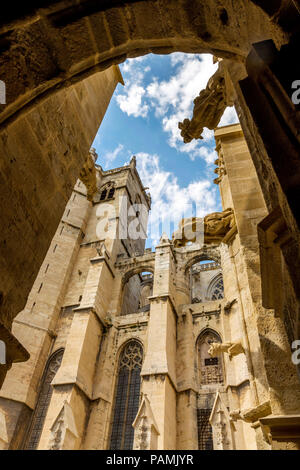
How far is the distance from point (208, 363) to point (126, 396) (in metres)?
3.81

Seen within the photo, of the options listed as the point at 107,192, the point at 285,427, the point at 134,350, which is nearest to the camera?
the point at 285,427

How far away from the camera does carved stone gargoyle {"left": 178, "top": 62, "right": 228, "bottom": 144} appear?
4.76 metres

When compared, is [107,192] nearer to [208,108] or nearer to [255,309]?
[208,108]

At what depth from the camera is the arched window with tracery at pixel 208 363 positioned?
13070mm

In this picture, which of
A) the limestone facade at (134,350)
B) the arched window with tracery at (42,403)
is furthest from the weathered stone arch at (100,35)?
the arched window with tracery at (42,403)

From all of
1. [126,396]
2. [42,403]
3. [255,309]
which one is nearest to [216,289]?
[126,396]

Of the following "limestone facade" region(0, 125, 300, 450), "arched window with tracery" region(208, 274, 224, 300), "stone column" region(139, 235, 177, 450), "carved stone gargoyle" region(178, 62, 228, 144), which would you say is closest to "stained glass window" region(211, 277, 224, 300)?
"arched window with tracery" region(208, 274, 224, 300)

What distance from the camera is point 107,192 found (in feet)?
79.9

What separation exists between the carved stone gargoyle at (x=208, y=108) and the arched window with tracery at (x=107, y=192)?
18757mm

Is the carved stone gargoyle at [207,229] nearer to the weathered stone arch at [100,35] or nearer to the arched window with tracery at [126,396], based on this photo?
the weathered stone arch at [100,35]

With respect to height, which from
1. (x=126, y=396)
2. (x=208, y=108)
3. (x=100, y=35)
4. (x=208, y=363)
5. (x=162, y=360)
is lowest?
(x=100, y=35)

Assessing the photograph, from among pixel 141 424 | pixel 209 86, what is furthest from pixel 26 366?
pixel 209 86

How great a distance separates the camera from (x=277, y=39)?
5.82 ft

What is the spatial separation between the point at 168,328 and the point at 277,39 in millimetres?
12953
